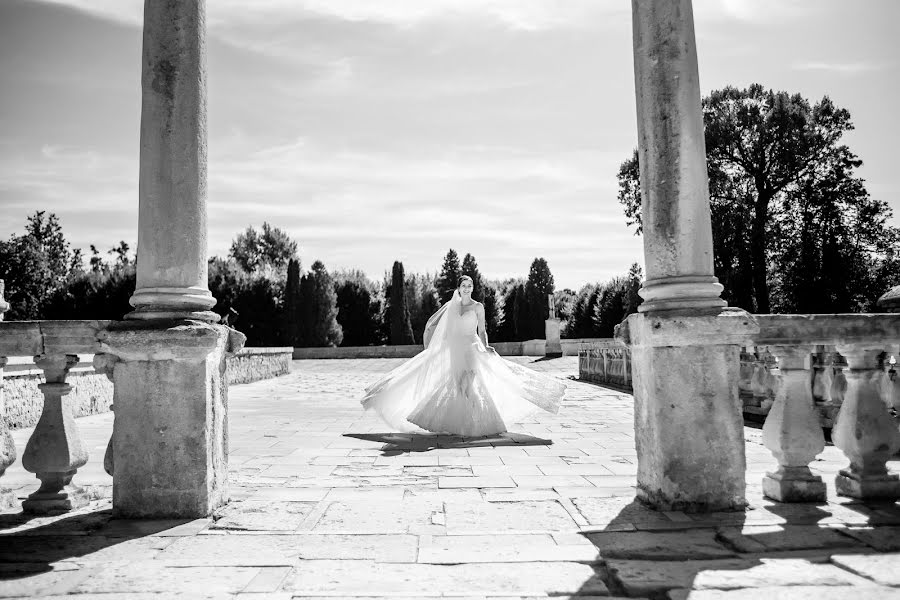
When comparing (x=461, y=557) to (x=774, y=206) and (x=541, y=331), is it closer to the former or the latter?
(x=774, y=206)

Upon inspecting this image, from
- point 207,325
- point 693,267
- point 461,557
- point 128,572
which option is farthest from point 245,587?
point 693,267

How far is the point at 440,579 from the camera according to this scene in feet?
9.37

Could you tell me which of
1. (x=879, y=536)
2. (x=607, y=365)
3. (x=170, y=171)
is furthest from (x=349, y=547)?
(x=607, y=365)

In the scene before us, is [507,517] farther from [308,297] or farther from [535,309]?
[535,309]

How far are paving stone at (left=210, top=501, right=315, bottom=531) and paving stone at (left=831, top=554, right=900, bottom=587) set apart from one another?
2.83m

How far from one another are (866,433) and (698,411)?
1175 mm

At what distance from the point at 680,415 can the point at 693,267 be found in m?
0.96

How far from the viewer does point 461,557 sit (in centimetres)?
315

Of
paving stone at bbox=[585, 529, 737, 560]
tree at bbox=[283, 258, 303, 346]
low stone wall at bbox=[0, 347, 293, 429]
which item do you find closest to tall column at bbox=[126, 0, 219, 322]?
paving stone at bbox=[585, 529, 737, 560]

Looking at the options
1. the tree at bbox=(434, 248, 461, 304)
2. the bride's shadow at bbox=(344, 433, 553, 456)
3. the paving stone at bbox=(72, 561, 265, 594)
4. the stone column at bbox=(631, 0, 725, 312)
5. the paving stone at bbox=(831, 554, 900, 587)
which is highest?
the tree at bbox=(434, 248, 461, 304)

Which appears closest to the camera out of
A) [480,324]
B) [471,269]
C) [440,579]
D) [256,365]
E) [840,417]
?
[440,579]

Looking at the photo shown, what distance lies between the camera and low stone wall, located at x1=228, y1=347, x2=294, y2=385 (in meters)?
18.1

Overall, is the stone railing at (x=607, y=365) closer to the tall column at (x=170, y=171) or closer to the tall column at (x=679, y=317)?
the tall column at (x=679, y=317)

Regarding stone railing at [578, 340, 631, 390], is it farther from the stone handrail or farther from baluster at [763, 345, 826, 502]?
the stone handrail
